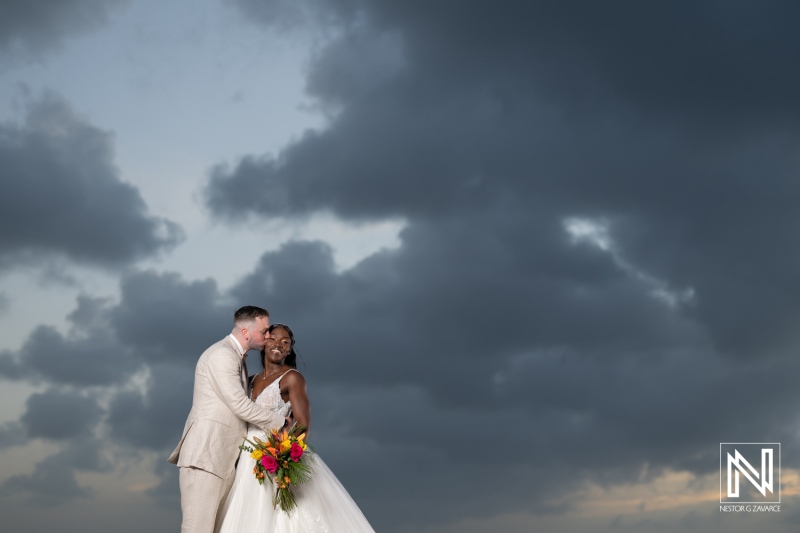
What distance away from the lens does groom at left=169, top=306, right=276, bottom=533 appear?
10.4 m

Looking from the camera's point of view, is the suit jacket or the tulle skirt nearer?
the suit jacket

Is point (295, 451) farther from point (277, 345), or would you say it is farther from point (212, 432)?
point (277, 345)

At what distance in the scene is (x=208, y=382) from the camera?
1068 centimetres

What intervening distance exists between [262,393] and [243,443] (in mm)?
627

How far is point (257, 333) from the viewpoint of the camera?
10867 mm

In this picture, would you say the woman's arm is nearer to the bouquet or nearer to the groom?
the bouquet

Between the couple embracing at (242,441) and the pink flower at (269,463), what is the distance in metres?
0.40

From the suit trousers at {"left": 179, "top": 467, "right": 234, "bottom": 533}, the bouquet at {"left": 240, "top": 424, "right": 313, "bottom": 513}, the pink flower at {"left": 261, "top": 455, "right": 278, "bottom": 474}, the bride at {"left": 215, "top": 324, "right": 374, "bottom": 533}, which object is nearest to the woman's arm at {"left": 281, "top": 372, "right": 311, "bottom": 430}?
the bride at {"left": 215, "top": 324, "right": 374, "bottom": 533}

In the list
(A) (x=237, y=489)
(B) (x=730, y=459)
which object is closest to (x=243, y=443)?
(A) (x=237, y=489)

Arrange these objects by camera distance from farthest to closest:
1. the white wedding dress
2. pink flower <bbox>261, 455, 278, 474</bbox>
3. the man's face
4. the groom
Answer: the man's face
the white wedding dress
the groom
pink flower <bbox>261, 455, 278, 474</bbox>

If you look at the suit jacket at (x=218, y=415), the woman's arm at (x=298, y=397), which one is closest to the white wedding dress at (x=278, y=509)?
the woman's arm at (x=298, y=397)

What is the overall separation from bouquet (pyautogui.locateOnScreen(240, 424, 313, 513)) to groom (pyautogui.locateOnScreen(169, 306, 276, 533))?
0.81 feet

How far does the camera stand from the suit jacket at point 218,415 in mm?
10445

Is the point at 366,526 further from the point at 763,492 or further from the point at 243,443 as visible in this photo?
the point at 763,492
